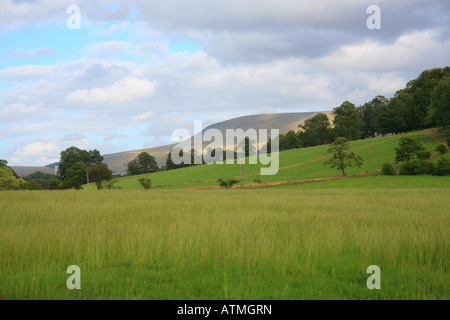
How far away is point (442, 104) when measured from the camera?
238 feet

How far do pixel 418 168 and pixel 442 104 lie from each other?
24.9 meters

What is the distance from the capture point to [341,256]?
643 centimetres

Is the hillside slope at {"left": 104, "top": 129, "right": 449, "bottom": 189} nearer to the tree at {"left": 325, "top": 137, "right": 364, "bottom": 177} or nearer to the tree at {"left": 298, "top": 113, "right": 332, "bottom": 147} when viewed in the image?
the tree at {"left": 325, "top": 137, "right": 364, "bottom": 177}

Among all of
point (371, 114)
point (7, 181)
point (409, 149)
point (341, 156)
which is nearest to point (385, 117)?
point (371, 114)

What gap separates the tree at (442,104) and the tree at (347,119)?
40047 mm

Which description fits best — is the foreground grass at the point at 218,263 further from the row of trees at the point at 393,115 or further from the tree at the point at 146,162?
the tree at the point at 146,162

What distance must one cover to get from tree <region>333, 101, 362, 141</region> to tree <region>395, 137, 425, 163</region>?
5426cm

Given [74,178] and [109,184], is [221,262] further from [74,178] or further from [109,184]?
[74,178]

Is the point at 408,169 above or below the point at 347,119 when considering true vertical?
below

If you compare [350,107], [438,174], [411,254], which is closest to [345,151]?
[438,174]

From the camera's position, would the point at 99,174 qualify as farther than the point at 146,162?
No

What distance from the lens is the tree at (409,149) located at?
6226cm

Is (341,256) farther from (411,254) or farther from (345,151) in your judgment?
(345,151)
